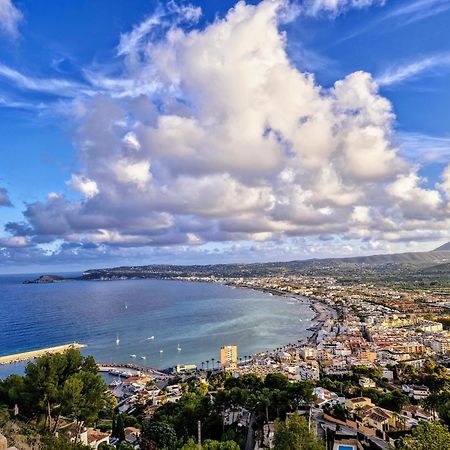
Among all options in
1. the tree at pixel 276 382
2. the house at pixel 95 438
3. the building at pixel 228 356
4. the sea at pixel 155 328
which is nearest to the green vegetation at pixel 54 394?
the house at pixel 95 438

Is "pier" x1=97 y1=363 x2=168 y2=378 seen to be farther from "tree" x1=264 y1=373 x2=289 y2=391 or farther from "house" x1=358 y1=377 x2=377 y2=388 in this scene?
"tree" x1=264 y1=373 x2=289 y2=391

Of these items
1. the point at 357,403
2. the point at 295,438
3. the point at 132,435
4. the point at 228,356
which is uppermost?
the point at 295,438

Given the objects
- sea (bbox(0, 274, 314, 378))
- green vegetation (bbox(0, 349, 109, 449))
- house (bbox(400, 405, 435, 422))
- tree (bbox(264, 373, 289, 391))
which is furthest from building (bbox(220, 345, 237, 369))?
green vegetation (bbox(0, 349, 109, 449))

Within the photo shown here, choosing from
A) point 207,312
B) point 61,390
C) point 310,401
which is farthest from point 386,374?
point 207,312

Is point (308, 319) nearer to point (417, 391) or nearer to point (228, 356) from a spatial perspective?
point (228, 356)

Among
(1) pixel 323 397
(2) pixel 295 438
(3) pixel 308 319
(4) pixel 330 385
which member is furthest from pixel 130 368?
(3) pixel 308 319

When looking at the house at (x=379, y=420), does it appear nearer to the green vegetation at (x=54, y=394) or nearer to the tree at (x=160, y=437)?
the tree at (x=160, y=437)
